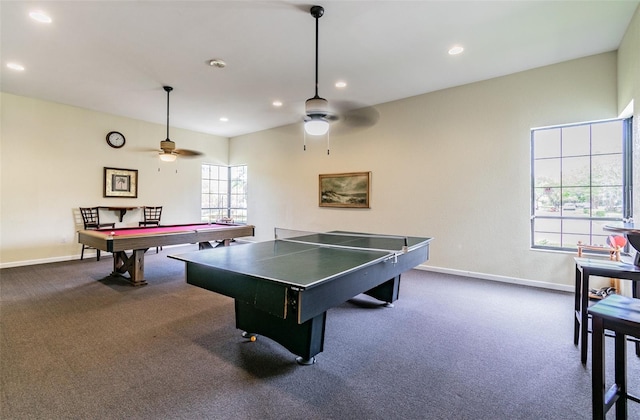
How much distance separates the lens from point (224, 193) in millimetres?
8766

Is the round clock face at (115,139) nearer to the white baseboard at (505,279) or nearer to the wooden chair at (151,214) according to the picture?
the wooden chair at (151,214)

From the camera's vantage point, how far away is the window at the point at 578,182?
3.73 meters

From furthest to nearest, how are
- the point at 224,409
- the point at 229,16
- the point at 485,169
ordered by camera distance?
the point at 485,169 < the point at 229,16 < the point at 224,409

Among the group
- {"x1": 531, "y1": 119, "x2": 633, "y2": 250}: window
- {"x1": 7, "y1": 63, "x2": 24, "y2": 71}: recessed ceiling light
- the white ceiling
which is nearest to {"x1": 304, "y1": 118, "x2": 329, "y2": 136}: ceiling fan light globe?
the white ceiling

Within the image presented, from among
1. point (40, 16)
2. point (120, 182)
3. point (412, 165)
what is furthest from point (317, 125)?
point (120, 182)

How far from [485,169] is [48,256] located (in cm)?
806

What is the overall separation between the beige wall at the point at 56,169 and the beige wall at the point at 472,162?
4.31 meters

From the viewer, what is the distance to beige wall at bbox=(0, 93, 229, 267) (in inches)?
205

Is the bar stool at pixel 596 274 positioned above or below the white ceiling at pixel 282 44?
below

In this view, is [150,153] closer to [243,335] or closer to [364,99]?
[364,99]

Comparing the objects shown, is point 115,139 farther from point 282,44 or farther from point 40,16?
point 282,44

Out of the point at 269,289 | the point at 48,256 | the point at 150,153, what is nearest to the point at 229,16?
the point at 269,289

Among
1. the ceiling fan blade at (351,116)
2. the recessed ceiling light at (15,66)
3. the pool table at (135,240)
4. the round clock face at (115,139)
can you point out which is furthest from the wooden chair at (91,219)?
the ceiling fan blade at (351,116)

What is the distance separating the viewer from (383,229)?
5.63 meters
